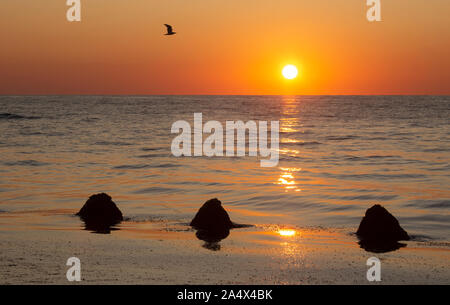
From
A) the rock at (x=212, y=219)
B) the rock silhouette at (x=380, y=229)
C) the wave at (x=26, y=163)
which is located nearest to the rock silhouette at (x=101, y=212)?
the rock at (x=212, y=219)

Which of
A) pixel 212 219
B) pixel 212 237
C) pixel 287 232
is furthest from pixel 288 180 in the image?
pixel 212 237

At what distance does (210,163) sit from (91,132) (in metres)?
27.2

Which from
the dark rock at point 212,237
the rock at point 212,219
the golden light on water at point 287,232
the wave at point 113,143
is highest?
the wave at point 113,143

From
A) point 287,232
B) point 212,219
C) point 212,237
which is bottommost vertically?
point 287,232

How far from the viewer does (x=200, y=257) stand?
11.4 meters

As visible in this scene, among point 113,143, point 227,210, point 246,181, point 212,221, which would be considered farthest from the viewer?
point 113,143

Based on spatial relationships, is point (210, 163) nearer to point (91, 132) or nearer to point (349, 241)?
point (349, 241)

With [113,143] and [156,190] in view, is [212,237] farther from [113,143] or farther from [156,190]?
[113,143]

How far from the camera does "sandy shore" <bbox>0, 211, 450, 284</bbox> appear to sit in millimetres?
10062

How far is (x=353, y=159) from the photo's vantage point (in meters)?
35.1

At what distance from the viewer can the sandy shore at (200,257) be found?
1006 centimetres

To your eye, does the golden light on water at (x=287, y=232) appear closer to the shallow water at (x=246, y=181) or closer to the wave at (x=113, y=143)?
the shallow water at (x=246, y=181)
